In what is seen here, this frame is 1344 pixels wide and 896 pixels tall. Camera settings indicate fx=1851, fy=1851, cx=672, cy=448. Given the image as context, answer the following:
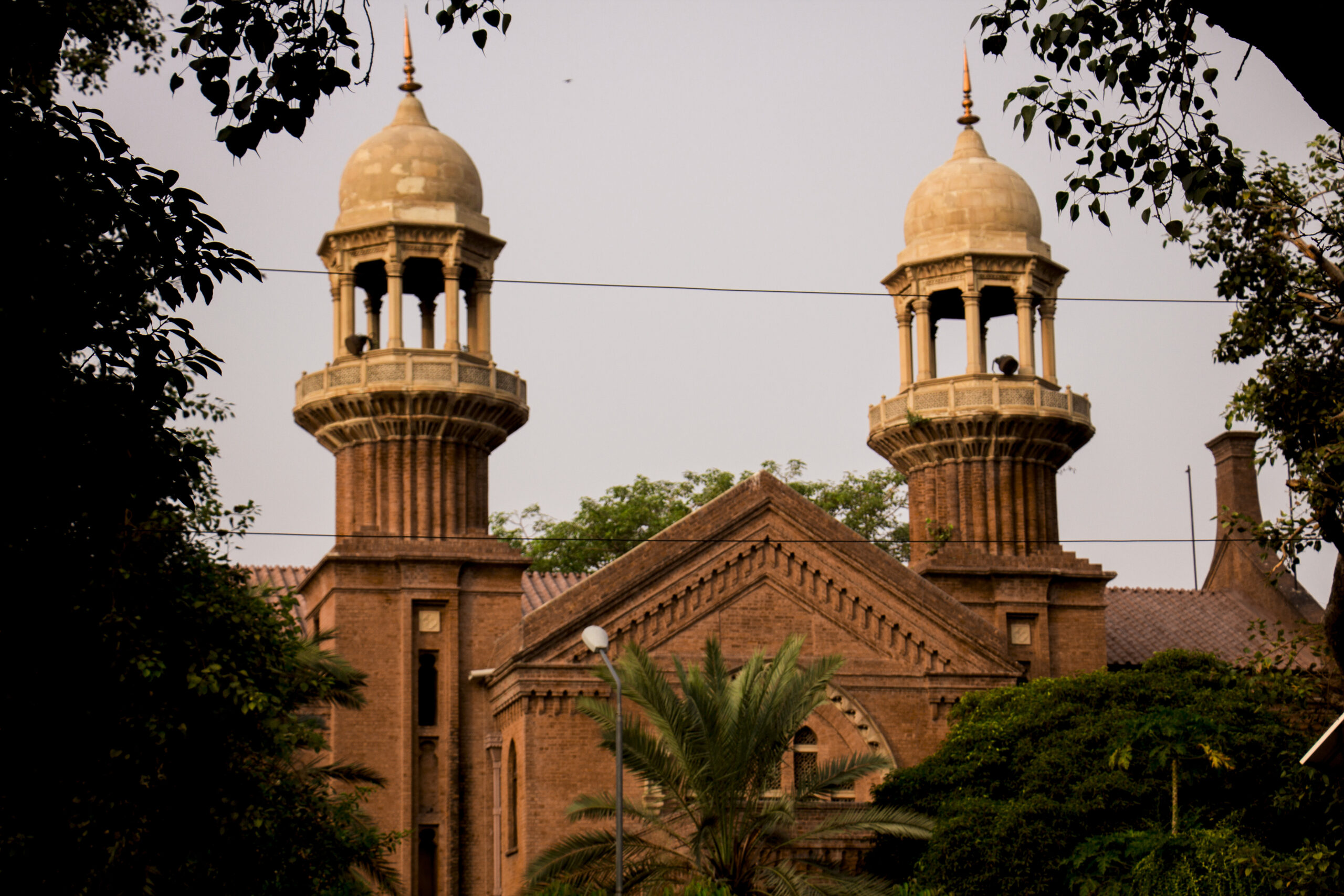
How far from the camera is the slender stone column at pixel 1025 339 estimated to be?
144 ft

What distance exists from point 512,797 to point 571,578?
38.3 ft

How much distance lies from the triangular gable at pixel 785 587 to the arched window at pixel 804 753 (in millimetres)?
1857

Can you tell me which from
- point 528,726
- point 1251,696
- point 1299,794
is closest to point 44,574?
point 1299,794

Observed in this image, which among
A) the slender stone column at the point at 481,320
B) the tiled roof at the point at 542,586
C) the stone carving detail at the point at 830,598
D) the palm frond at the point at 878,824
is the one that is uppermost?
the slender stone column at the point at 481,320

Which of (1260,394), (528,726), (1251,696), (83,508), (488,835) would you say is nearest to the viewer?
(83,508)

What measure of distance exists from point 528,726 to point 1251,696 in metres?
13.0

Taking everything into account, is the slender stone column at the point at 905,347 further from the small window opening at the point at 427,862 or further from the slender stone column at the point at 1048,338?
the small window opening at the point at 427,862

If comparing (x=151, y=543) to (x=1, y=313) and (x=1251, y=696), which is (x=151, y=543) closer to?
(x=1, y=313)

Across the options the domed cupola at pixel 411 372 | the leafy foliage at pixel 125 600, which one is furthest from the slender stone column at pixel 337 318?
the leafy foliage at pixel 125 600

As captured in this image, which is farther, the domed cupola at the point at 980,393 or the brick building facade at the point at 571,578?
the domed cupola at the point at 980,393

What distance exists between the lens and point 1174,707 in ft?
104

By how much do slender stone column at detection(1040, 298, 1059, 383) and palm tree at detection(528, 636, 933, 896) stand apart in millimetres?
15191

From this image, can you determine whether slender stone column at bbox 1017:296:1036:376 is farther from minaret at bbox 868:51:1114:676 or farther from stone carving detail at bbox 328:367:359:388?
stone carving detail at bbox 328:367:359:388

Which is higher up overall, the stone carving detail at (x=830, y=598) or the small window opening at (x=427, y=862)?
the stone carving detail at (x=830, y=598)
